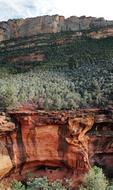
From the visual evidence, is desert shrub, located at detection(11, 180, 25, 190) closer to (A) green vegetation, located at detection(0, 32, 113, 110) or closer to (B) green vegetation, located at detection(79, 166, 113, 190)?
(B) green vegetation, located at detection(79, 166, 113, 190)

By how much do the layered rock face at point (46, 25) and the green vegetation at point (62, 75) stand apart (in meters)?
2.25

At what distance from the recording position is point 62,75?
188ft

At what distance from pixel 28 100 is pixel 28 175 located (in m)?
7.49

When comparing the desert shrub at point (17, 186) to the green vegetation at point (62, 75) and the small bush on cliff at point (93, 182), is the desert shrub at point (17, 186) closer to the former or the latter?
the small bush on cliff at point (93, 182)

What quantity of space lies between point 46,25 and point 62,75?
61.8ft

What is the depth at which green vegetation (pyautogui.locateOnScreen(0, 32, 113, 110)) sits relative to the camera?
46.6m

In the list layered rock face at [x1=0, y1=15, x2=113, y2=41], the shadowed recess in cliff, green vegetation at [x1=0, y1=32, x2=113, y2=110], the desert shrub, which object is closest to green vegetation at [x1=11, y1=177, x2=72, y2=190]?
the desert shrub

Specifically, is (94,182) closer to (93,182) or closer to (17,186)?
(93,182)

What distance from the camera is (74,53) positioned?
212 feet

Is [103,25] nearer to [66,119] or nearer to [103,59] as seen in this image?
[103,59]

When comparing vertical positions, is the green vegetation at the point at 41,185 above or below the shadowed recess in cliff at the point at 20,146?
below

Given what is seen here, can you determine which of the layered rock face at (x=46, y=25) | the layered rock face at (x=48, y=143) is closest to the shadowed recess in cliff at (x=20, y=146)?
the layered rock face at (x=48, y=143)

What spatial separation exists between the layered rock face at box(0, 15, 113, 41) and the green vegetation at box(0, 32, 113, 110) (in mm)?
2246

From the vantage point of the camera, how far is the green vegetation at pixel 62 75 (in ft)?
153
